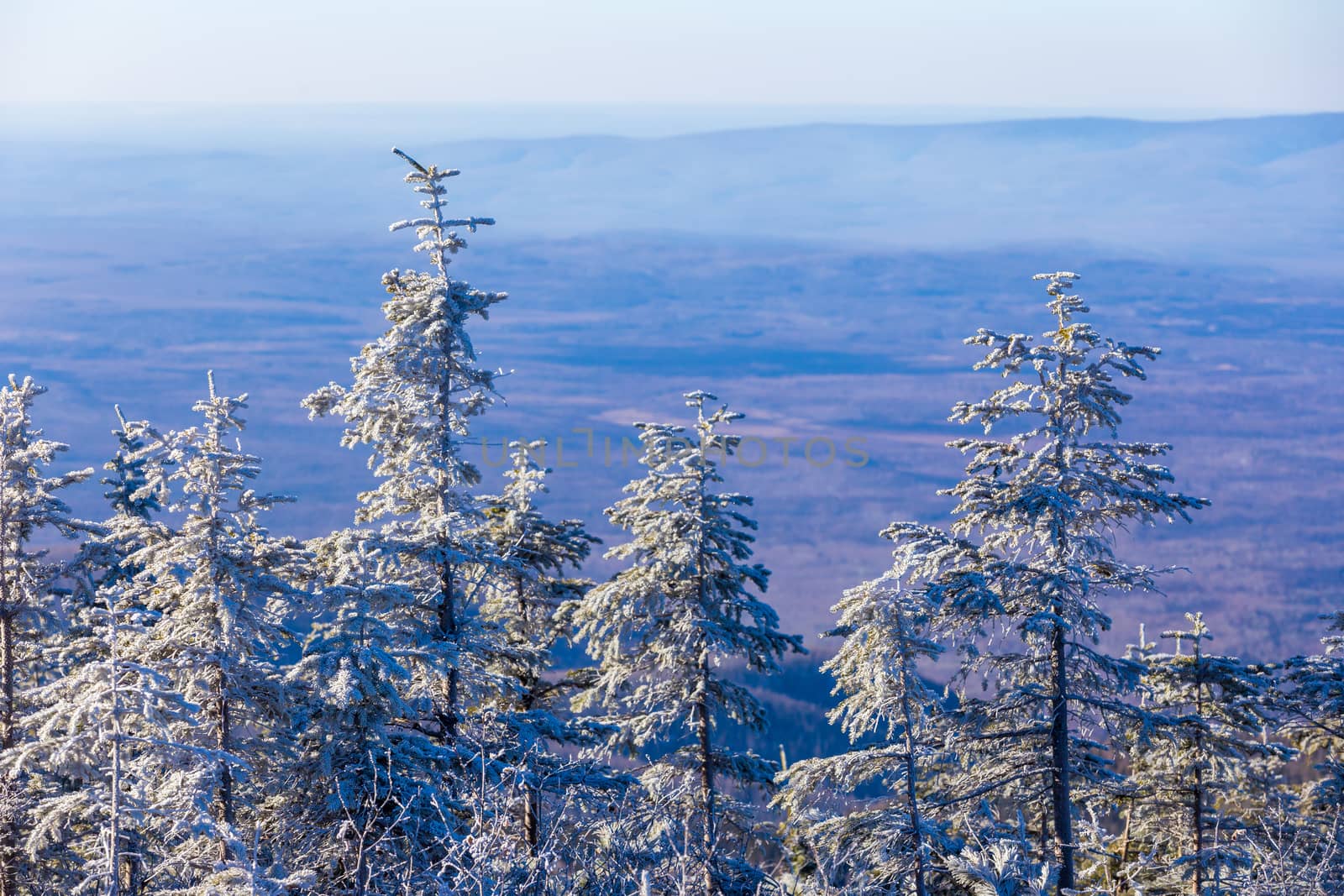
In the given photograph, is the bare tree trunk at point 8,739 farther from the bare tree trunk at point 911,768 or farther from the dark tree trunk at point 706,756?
the bare tree trunk at point 911,768

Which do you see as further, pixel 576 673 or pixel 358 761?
pixel 576 673

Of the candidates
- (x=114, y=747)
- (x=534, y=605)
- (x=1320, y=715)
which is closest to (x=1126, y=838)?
(x=1320, y=715)

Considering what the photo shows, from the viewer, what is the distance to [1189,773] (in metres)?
20.2

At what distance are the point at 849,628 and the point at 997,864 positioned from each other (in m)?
3.63

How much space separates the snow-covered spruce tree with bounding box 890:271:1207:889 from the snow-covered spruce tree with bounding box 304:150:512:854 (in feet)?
18.6

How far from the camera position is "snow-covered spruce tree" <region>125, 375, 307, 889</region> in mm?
13812

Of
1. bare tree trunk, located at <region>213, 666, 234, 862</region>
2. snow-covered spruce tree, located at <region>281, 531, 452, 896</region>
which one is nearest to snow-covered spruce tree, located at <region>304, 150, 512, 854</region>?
snow-covered spruce tree, located at <region>281, 531, 452, 896</region>

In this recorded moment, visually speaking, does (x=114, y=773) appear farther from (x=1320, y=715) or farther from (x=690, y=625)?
(x=1320, y=715)

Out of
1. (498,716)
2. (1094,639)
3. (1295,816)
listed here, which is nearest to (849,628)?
(1094,639)

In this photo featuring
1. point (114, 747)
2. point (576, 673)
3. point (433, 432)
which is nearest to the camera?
point (114, 747)

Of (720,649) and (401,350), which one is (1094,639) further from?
(401,350)

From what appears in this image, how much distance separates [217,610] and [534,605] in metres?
6.88

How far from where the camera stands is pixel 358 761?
46.4ft

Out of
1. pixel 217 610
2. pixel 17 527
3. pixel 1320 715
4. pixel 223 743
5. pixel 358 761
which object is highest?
pixel 17 527
